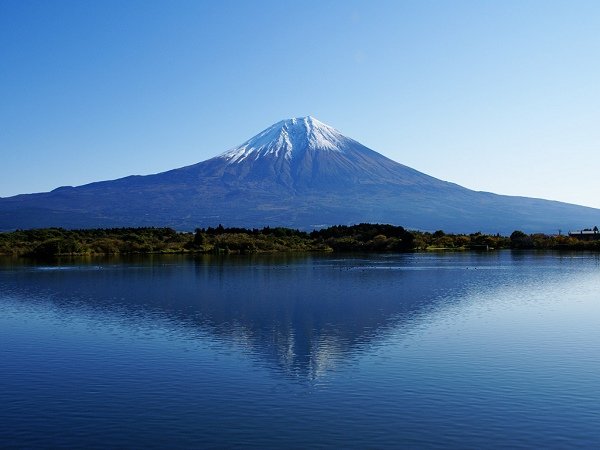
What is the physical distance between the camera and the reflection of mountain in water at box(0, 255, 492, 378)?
17469 mm

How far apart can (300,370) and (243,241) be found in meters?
65.5

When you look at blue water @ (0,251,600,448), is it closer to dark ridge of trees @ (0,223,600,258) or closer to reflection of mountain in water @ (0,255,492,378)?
reflection of mountain in water @ (0,255,492,378)

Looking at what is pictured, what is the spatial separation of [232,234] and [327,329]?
213 ft

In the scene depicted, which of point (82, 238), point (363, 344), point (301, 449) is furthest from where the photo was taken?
point (82, 238)

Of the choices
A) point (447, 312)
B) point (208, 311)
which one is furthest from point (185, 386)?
point (447, 312)

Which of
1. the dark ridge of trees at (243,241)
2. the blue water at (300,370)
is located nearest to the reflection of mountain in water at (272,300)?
the blue water at (300,370)

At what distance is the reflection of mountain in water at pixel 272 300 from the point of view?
57.3 ft

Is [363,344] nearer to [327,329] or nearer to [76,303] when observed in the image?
[327,329]

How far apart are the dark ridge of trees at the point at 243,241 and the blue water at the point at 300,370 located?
150ft

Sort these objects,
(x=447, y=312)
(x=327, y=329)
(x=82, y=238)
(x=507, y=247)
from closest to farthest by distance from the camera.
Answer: (x=327, y=329), (x=447, y=312), (x=82, y=238), (x=507, y=247)

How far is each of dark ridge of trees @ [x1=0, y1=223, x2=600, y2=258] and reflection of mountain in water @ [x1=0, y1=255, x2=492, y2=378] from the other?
2818 cm

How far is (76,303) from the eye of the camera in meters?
26.5

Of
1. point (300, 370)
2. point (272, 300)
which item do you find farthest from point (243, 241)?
point (300, 370)

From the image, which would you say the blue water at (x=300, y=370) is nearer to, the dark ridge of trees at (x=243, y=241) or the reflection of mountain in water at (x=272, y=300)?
the reflection of mountain in water at (x=272, y=300)
